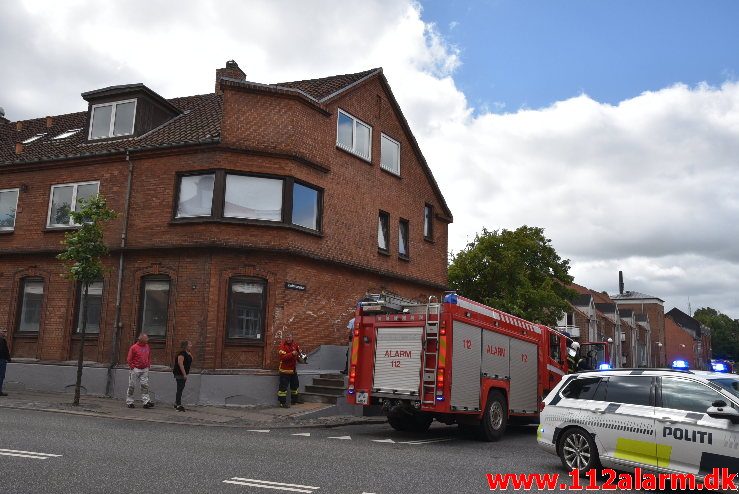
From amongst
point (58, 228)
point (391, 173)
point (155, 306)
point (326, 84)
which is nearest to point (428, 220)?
point (391, 173)

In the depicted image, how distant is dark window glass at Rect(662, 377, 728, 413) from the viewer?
7.95m

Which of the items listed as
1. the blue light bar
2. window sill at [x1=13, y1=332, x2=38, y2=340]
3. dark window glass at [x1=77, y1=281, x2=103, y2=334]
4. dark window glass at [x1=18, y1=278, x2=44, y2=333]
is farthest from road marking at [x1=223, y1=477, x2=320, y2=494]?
dark window glass at [x1=18, y1=278, x2=44, y2=333]

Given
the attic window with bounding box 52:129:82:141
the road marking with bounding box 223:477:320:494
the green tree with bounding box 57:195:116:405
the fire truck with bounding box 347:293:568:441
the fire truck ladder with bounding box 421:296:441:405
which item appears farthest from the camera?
the attic window with bounding box 52:129:82:141

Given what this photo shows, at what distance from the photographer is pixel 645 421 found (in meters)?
8.34

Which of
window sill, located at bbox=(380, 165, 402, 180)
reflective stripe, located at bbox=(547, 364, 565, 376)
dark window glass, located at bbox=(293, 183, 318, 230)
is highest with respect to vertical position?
window sill, located at bbox=(380, 165, 402, 180)

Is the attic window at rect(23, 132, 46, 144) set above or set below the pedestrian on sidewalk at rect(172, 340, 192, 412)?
above

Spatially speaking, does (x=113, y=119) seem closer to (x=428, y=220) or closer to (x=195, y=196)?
→ (x=195, y=196)

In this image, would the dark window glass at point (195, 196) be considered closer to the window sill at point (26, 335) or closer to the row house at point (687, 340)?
the window sill at point (26, 335)

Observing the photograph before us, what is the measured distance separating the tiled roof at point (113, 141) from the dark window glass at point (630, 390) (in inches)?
495

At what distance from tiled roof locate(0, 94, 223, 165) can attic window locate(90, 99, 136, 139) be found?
1.12ft

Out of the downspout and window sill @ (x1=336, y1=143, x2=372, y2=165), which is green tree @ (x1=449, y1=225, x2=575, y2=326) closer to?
window sill @ (x1=336, y1=143, x2=372, y2=165)

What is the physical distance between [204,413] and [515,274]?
2379 centimetres

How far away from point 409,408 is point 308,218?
26.1 ft

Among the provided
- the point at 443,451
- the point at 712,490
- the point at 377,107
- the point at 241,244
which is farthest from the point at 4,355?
the point at 712,490
